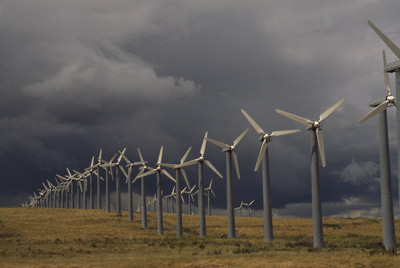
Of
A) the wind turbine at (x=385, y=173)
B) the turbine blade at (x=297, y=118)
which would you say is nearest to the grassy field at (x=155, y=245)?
the wind turbine at (x=385, y=173)

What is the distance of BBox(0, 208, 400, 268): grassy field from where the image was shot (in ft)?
174

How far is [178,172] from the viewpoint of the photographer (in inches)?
4193

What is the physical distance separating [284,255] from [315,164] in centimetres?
1773

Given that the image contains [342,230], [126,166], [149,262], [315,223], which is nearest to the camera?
[149,262]

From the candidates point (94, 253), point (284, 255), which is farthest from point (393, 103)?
point (94, 253)

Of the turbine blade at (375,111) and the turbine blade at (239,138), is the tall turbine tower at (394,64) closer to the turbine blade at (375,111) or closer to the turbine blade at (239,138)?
the turbine blade at (375,111)

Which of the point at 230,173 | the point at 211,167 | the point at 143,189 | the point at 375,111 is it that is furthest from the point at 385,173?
the point at 143,189

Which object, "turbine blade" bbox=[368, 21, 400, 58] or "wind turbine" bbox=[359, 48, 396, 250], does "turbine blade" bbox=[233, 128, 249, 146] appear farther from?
"turbine blade" bbox=[368, 21, 400, 58]

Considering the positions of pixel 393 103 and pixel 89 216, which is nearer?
pixel 393 103

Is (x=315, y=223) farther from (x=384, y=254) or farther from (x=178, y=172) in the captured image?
(x=178, y=172)

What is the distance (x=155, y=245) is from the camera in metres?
79.8

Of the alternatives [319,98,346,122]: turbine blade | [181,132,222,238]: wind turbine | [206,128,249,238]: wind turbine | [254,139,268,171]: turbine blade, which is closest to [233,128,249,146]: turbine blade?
[206,128,249,238]: wind turbine

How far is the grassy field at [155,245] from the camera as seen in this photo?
174 feet

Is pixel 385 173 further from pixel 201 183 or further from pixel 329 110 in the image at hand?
pixel 201 183
